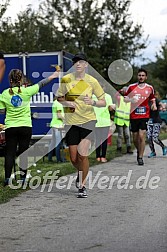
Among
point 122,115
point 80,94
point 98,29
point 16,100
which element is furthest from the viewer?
point 98,29

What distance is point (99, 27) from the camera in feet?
125

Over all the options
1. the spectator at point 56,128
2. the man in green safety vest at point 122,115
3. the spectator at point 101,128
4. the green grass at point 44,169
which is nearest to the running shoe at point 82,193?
the green grass at point 44,169

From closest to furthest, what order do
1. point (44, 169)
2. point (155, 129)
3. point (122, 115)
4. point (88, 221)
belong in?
point (88, 221)
point (44, 169)
point (155, 129)
point (122, 115)

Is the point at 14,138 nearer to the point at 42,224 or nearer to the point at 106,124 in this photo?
the point at 42,224

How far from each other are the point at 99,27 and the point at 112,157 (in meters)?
21.9

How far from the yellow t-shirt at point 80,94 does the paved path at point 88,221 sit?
3.81 ft

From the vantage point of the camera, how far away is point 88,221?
783cm

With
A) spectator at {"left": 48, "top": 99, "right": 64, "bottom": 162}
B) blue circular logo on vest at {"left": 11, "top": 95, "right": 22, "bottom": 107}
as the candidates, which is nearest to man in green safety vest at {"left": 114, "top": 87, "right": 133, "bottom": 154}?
spectator at {"left": 48, "top": 99, "right": 64, "bottom": 162}

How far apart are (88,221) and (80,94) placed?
2.82 m

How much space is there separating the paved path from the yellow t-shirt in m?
1.16

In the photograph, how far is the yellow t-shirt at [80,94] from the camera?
1012 centimetres

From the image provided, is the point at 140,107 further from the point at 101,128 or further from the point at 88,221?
the point at 88,221

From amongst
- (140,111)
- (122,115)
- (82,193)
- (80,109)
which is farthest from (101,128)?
(82,193)

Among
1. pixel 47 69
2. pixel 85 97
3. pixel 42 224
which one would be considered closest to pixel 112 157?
pixel 47 69
